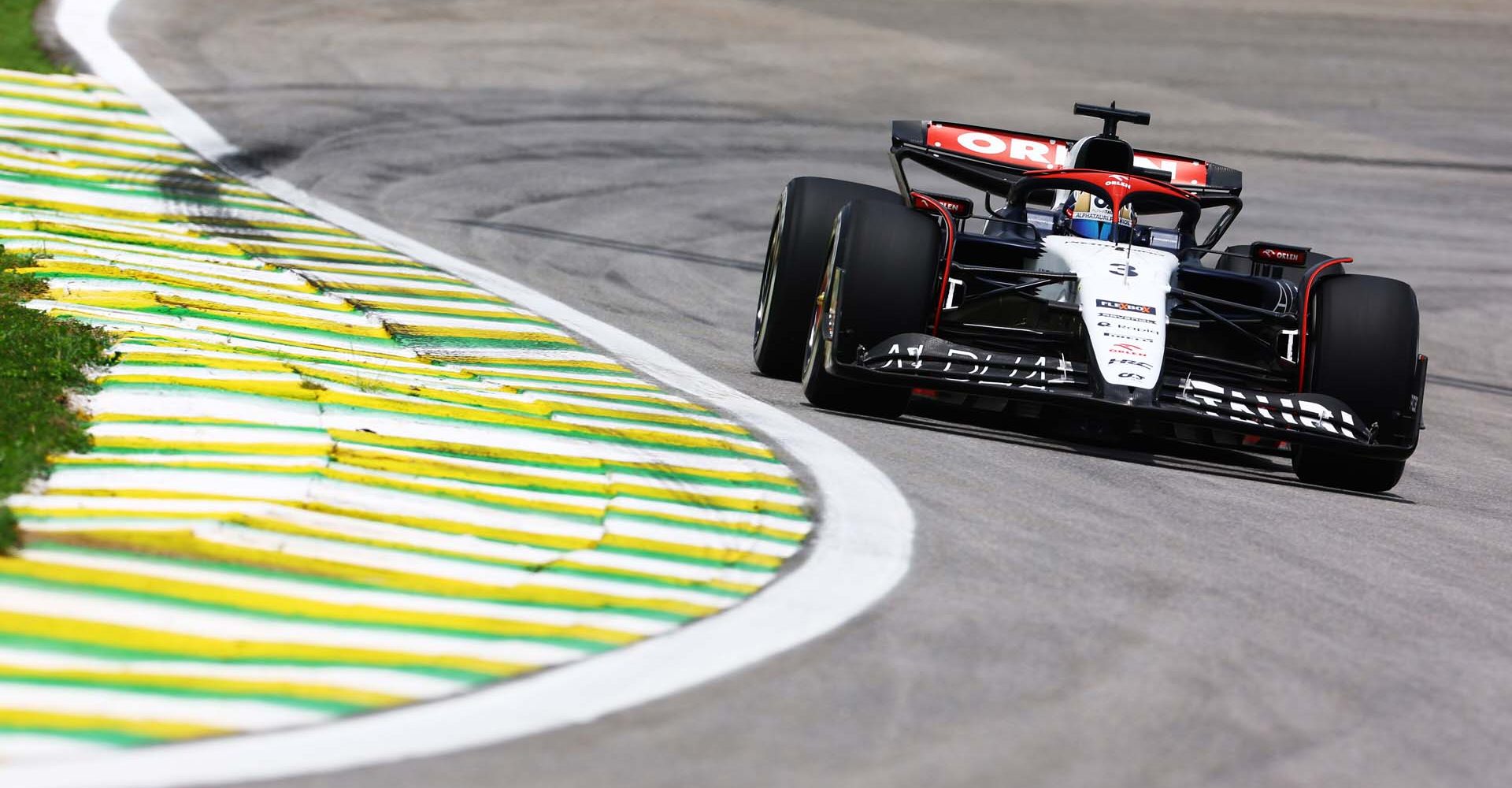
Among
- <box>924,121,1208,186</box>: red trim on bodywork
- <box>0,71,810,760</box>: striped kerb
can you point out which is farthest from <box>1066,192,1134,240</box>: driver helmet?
<box>0,71,810,760</box>: striped kerb

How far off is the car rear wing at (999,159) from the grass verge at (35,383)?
420cm

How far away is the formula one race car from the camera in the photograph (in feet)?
25.3

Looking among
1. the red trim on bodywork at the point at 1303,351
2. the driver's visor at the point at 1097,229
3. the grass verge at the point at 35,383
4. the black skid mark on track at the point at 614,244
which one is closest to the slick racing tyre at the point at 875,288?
the driver's visor at the point at 1097,229

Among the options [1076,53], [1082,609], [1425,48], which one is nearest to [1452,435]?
[1082,609]

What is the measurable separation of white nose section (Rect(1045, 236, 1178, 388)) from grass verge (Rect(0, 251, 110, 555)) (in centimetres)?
396

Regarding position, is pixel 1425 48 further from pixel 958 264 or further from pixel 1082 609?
pixel 1082 609

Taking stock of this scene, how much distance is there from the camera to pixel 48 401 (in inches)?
243

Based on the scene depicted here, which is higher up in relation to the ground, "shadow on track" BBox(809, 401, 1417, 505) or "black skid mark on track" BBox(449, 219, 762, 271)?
"black skid mark on track" BBox(449, 219, 762, 271)

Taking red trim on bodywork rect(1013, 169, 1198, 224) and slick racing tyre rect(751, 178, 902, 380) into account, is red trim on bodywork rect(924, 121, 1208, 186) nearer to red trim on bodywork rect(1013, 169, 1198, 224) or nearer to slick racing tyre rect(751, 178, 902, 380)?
red trim on bodywork rect(1013, 169, 1198, 224)

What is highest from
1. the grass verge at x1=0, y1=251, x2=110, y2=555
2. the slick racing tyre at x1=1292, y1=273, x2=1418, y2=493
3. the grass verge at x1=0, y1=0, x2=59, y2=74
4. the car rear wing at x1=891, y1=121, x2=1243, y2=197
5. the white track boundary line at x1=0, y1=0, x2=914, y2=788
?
the grass verge at x1=0, y1=0, x2=59, y2=74

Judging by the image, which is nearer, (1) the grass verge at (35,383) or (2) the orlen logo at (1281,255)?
(1) the grass verge at (35,383)

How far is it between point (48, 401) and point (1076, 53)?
809 inches

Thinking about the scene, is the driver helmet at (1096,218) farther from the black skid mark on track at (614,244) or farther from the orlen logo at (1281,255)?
the black skid mark on track at (614,244)

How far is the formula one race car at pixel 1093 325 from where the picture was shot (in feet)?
25.3
